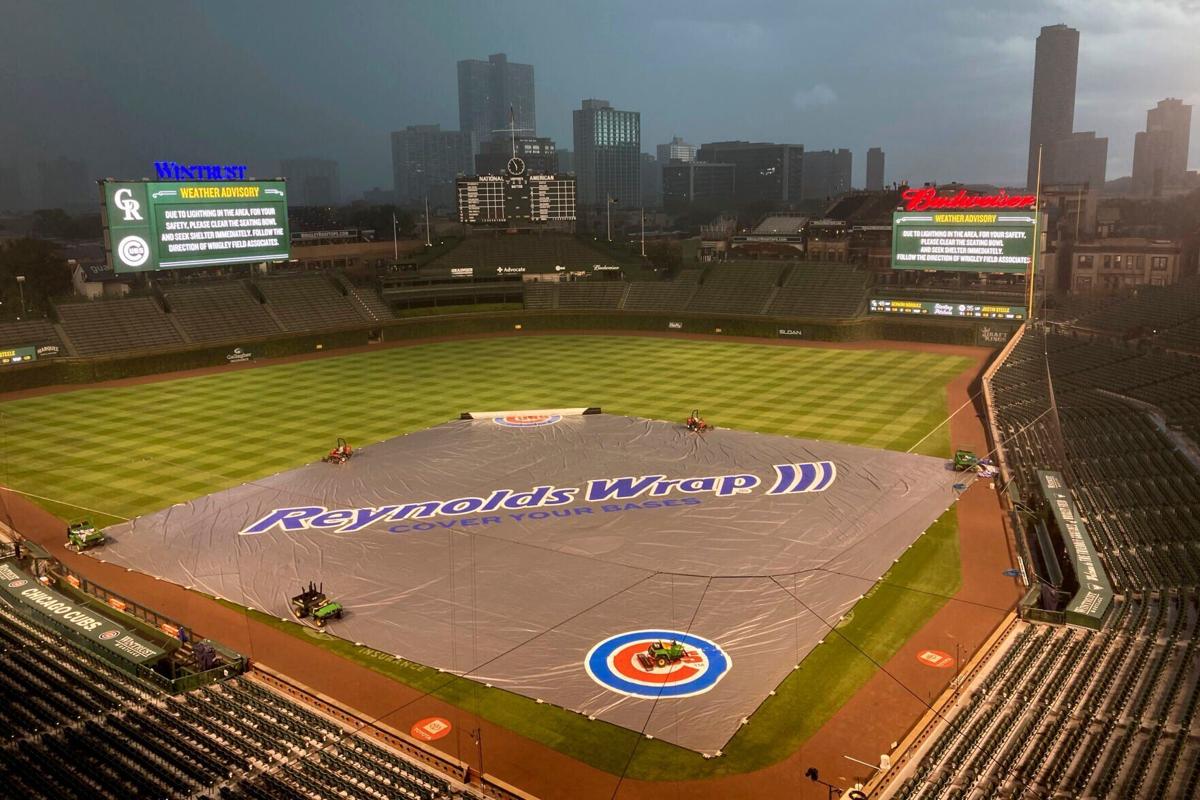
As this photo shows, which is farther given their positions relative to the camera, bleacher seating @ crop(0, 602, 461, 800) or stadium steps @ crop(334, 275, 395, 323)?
stadium steps @ crop(334, 275, 395, 323)

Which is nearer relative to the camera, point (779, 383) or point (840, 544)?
point (840, 544)

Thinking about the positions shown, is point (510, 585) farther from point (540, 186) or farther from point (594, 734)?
point (540, 186)

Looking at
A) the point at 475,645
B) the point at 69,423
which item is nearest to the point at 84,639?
the point at 475,645

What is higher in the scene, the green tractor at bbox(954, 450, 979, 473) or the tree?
the tree

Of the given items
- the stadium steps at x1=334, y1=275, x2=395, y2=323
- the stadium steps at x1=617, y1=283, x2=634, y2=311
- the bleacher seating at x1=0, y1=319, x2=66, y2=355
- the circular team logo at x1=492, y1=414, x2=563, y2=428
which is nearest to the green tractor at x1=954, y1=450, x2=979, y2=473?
the circular team logo at x1=492, y1=414, x2=563, y2=428

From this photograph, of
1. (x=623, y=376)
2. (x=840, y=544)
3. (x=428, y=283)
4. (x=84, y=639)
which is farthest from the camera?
(x=428, y=283)

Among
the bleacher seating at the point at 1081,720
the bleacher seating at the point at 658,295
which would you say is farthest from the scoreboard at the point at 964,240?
the bleacher seating at the point at 1081,720

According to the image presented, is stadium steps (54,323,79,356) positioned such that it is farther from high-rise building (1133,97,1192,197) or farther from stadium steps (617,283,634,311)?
high-rise building (1133,97,1192,197)
